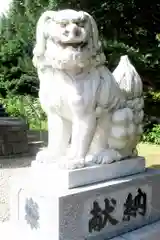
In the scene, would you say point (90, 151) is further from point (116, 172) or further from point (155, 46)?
point (155, 46)

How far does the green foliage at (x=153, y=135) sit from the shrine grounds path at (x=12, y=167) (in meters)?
0.23

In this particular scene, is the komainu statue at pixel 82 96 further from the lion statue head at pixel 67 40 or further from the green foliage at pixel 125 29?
the green foliage at pixel 125 29

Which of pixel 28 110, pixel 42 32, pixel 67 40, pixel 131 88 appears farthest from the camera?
pixel 28 110

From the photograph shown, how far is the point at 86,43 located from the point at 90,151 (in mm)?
676

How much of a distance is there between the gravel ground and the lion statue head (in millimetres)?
739

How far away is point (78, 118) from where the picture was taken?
85.7 inches

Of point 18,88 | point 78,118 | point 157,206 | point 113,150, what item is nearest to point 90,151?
point 113,150

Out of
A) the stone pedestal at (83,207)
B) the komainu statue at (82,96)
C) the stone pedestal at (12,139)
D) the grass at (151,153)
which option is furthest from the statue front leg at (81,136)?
the stone pedestal at (12,139)

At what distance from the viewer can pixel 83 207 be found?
211 centimetres

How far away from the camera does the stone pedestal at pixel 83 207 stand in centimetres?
203

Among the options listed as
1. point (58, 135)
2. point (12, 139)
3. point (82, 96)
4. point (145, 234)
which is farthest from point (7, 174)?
point (82, 96)

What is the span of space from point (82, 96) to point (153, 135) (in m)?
5.53

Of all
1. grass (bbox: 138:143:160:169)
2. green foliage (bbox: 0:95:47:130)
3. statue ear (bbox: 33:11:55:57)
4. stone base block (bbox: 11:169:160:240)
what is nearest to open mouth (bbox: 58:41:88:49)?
statue ear (bbox: 33:11:55:57)

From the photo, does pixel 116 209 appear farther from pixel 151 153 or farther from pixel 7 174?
pixel 151 153
